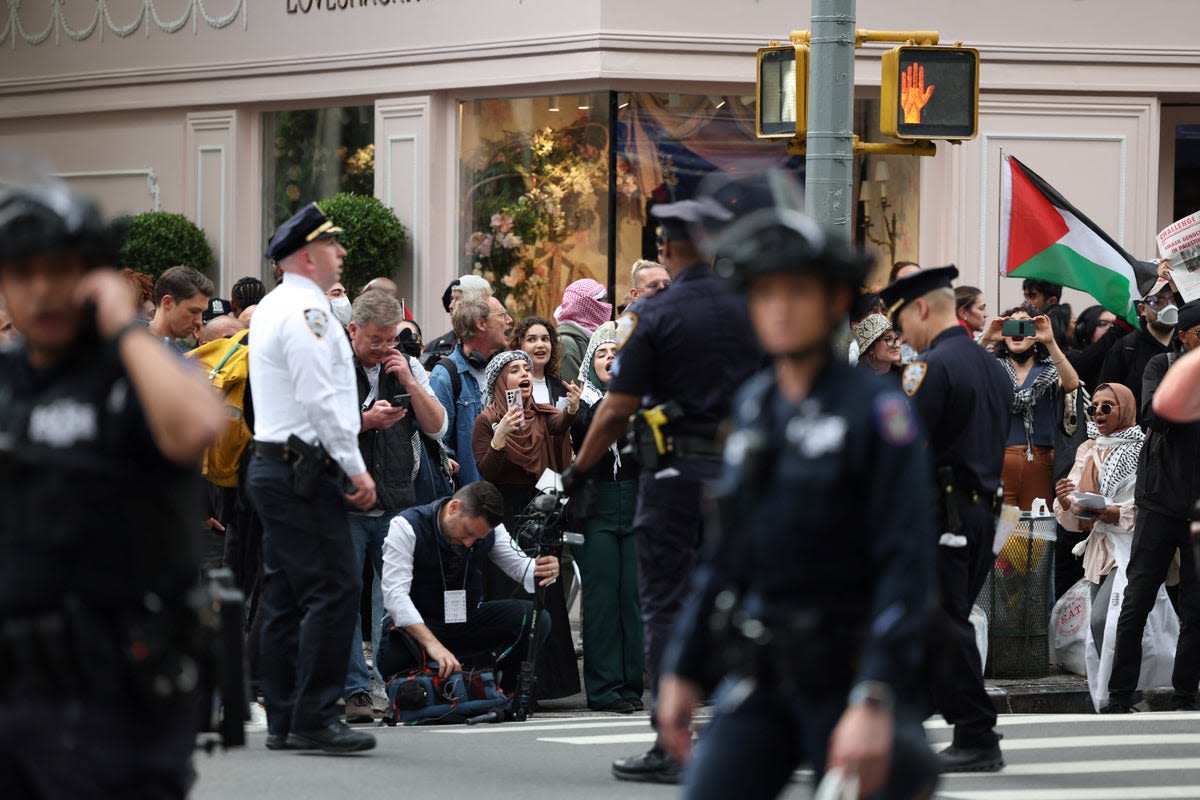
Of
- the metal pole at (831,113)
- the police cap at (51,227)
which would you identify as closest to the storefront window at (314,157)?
the metal pole at (831,113)

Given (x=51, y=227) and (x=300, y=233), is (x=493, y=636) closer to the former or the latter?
(x=300, y=233)

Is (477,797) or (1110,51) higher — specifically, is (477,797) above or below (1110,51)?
below

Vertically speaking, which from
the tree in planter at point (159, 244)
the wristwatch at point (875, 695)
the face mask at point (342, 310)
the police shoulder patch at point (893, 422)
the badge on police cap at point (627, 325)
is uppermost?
the tree in planter at point (159, 244)

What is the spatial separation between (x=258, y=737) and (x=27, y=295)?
485 cm

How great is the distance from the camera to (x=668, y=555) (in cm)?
756

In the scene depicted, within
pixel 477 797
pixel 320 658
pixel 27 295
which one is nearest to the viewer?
pixel 27 295

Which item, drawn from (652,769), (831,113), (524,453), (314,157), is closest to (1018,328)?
(831,113)

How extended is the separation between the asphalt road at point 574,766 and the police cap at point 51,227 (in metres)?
3.54

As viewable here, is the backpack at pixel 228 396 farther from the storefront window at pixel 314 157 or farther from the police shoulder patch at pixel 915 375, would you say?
the storefront window at pixel 314 157

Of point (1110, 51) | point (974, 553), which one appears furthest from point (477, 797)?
point (1110, 51)

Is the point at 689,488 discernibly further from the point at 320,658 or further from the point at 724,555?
the point at 724,555

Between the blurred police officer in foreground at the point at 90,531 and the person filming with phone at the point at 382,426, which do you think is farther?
the person filming with phone at the point at 382,426

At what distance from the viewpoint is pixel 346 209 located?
18297 millimetres

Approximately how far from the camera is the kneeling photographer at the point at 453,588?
32.7 ft
